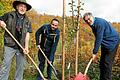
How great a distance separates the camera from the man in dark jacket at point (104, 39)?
27.0ft

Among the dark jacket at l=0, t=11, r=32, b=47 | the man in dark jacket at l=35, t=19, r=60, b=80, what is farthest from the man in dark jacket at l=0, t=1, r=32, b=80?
the man in dark jacket at l=35, t=19, r=60, b=80

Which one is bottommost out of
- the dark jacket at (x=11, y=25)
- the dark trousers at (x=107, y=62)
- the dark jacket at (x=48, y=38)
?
the dark trousers at (x=107, y=62)

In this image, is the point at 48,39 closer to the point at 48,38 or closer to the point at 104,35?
the point at 48,38

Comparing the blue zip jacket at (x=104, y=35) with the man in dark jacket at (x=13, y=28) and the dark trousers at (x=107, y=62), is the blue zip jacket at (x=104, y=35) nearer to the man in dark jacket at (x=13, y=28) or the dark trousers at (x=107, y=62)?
the dark trousers at (x=107, y=62)

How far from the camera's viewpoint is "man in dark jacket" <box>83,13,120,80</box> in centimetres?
823

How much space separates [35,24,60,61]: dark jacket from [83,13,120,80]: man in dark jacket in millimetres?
2049

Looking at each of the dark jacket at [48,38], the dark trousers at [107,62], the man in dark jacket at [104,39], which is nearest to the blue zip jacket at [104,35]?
the man in dark jacket at [104,39]

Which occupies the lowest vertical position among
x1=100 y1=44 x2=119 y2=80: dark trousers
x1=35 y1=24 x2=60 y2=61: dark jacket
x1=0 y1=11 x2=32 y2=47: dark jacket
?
x1=100 y1=44 x2=119 y2=80: dark trousers

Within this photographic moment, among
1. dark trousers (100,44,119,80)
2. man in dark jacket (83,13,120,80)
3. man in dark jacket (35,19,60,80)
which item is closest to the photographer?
man in dark jacket (83,13,120,80)

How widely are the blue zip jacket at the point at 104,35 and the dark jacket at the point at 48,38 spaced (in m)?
2.16

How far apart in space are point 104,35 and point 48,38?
2421 mm

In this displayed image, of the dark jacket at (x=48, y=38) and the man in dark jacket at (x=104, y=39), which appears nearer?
the man in dark jacket at (x=104, y=39)

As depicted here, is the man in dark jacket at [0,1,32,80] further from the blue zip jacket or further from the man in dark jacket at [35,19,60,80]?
the man in dark jacket at [35,19,60,80]

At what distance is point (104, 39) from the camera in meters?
8.53
